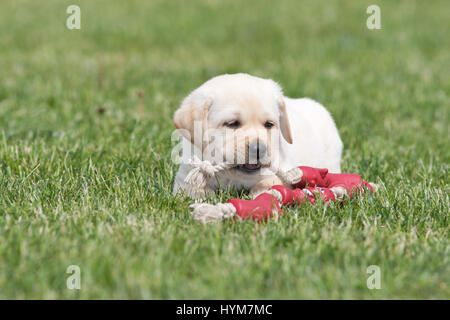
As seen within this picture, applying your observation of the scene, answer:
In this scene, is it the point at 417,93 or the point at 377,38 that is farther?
the point at 377,38

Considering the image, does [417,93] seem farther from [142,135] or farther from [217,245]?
[217,245]

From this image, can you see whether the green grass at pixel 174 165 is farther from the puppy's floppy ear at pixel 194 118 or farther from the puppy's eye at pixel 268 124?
the puppy's eye at pixel 268 124

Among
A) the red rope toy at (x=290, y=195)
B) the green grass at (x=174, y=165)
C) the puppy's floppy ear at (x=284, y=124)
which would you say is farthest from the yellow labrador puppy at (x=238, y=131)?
the green grass at (x=174, y=165)

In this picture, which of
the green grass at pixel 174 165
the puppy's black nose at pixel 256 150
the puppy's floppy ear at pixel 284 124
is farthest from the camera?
the puppy's floppy ear at pixel 284 124

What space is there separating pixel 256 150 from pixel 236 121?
0.23 metres

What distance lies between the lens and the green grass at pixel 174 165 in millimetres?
2678

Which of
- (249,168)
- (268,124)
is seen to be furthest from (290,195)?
(268,124)

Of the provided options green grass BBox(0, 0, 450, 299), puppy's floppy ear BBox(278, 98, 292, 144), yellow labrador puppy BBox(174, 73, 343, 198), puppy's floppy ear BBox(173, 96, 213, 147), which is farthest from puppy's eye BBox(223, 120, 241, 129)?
green grass BBox(0, 0, 450, 299)

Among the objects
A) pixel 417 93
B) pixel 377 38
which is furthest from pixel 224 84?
pixel 377 38

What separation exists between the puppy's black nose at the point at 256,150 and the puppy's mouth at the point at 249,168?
0.12 metres

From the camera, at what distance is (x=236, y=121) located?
3.50 meters

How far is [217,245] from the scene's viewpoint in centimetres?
292
